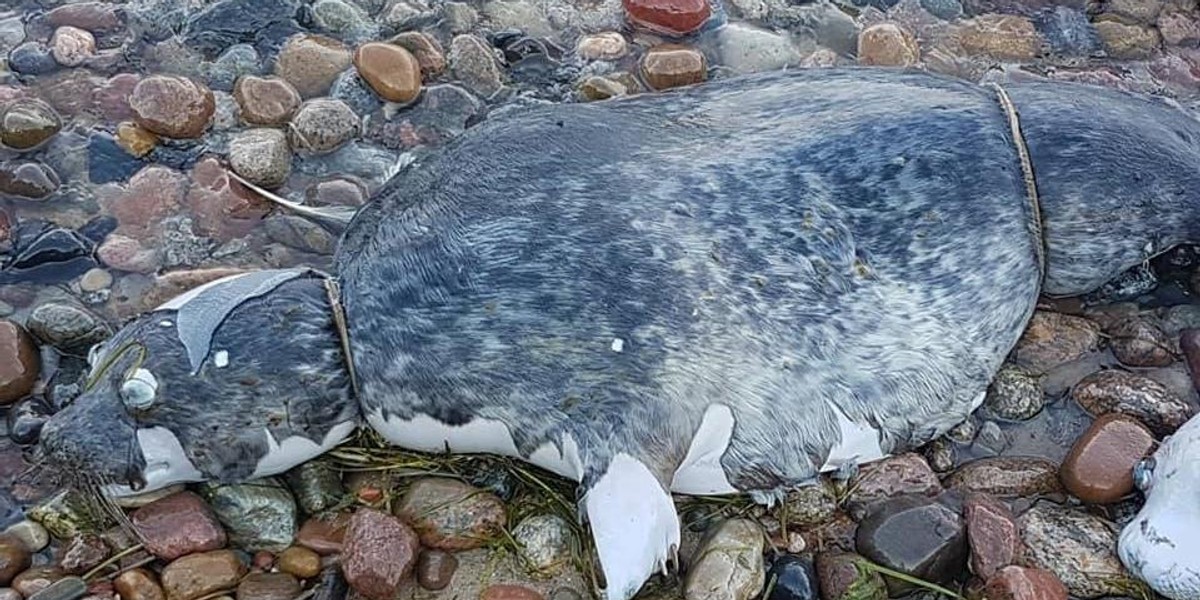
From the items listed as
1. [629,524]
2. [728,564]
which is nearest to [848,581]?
[728,564]

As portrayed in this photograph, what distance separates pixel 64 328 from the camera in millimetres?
4230

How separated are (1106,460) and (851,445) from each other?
2.49 ft

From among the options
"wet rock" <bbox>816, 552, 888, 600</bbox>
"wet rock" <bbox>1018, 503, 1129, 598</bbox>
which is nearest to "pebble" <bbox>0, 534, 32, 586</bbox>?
"wet rock" <bbox>816, 552, 888, 600</bbox>

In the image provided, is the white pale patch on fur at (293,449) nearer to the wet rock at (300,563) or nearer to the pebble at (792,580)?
the wet rock at (300,563)

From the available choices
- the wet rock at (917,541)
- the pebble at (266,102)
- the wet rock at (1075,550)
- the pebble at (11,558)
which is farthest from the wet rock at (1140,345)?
the pebble at (11,558)

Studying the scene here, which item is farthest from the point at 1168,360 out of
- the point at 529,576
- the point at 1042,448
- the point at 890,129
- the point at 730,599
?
the point at 529,576

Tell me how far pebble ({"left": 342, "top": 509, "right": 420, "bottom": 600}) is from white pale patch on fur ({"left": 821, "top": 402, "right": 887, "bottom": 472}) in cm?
120

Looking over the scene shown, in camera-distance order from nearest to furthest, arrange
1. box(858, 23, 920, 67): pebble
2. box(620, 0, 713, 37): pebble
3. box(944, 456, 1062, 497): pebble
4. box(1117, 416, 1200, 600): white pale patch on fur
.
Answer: box(1117, 416, 1200, 600): white pale patch on fur → box(944, 456, 1062, 497): pebble → box(858, 23, 920, 67): pebble → box(620, 0, 713, 37): pebble

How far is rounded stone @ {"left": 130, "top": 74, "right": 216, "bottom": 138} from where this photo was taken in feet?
16.4

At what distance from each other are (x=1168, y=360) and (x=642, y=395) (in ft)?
6.21

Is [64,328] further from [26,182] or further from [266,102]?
[266,102]

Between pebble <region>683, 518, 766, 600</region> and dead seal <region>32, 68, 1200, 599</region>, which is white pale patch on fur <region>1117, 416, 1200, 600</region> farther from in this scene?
pebble <region>683, 518, 766, 600</region>

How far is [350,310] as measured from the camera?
12.3 ft

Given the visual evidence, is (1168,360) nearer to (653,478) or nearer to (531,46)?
(653,478)
